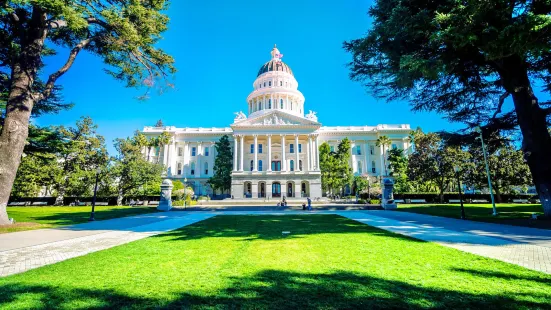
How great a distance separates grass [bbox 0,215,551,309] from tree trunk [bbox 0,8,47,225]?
386 inches

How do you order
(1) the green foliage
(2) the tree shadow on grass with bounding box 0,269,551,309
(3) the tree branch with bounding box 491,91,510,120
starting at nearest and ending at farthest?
(2) the tree shadow on grass with bounding box 0,269,551,309 → (3) the tree branch with bounding box 491,91,510,120 → (1) the green foliage

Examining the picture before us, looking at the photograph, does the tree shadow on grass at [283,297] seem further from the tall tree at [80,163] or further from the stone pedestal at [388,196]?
the tall tree at [80,163]

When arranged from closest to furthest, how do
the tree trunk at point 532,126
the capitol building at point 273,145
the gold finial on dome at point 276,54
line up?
the tree trunk at point 532,126
the capitol building at point 273,145
the gold finial on dome at point 276,54

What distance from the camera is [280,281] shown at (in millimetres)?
3893

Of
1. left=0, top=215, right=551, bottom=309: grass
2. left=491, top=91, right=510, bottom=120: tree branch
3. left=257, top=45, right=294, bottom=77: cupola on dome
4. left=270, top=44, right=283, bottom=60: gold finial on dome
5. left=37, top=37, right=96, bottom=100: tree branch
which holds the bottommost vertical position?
left=0, top=215, right=551, bottom=309: grass

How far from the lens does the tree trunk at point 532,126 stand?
11.7 m

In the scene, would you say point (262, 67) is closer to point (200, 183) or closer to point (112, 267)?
point (200, 183)

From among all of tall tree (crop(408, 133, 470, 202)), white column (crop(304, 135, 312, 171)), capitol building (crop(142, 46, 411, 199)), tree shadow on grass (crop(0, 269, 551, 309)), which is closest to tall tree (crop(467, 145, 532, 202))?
tall tree (crop(408, 133, 470, 202))

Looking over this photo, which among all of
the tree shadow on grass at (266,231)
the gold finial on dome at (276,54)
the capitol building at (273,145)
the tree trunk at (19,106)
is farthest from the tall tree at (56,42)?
the gold finial on dome at (276,54)

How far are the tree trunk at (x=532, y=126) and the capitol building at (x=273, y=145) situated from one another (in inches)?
1365

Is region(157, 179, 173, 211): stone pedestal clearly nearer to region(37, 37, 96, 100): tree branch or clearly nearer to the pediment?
region(37, 37, 96, 100): tree branch

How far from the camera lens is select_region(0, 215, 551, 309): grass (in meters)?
3.11

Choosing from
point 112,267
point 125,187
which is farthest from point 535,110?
point 125,187

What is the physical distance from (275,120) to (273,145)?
5680 millimetres
